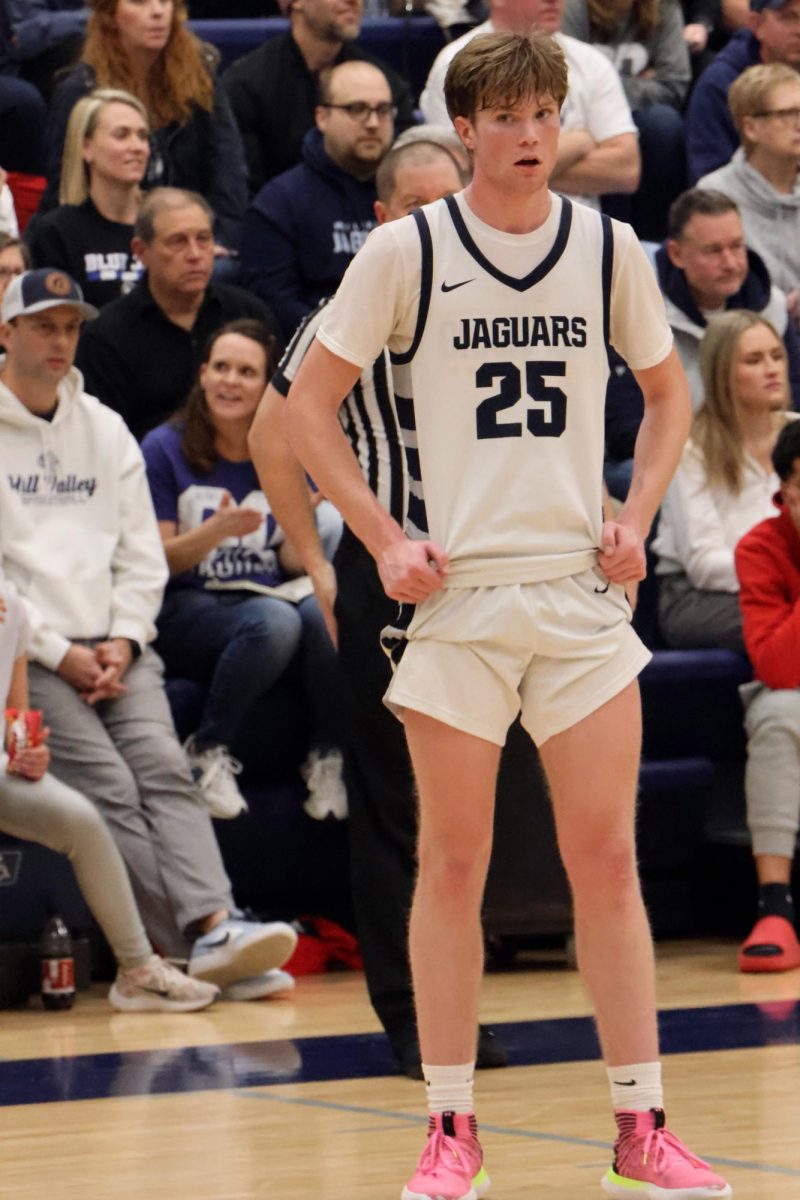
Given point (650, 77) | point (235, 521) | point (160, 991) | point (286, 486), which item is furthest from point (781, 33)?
point (286, 486)

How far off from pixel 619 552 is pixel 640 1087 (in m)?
0.77

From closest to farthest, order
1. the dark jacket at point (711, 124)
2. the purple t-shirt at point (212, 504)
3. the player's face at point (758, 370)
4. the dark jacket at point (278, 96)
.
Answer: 1. the purple t-shirt at point (212, 504)
2. the player's face at point (758, 370)
3. the dark jacket at point (278, 96)
4. the dark jacket at point (711, 124)

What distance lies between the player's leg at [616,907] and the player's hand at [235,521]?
9.74 ft

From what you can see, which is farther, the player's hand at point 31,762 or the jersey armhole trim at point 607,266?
the player's hand at point 31,762

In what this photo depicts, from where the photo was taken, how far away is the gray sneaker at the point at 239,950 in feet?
17.7

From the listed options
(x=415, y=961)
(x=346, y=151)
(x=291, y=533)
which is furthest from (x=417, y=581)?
(x=346, y=151)

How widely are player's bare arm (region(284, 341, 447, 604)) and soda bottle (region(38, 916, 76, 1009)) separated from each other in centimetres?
266

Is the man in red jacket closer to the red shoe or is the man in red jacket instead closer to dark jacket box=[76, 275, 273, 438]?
the red shoe

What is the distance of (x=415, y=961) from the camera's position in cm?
309

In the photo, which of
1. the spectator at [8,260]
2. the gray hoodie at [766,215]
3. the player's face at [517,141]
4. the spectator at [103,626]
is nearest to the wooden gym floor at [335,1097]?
the spectator at [103,626]

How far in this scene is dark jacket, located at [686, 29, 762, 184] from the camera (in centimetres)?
834

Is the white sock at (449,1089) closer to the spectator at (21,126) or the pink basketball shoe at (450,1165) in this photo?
the pink basketball shoe at (450,1165)

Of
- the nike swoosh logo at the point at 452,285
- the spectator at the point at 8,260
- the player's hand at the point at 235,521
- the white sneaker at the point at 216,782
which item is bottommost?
the white sneaker at the point at 216,782

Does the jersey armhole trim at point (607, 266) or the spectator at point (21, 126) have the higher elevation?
the spectator at point (21, 126)
